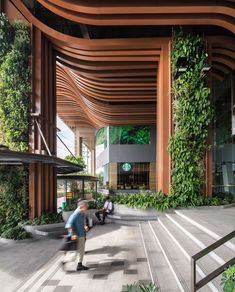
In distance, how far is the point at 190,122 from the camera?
1284 cm

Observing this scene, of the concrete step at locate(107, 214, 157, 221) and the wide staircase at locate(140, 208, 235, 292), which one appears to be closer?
the wide staircase at locate(140, 208, 235, 292)

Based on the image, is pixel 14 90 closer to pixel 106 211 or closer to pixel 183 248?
pixel 106 211

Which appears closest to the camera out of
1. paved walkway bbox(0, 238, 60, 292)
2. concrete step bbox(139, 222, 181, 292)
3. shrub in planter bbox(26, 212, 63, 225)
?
concrete step bbox(139, 222, 181, 292)

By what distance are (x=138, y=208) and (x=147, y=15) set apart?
687 centimetres

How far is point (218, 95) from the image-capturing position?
21.4m

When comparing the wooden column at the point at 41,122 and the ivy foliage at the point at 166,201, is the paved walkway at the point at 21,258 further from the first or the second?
the ivy foliage at the point at 166,201

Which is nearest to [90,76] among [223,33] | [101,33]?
[101,33]

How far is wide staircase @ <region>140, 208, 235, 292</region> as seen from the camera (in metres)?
5.72

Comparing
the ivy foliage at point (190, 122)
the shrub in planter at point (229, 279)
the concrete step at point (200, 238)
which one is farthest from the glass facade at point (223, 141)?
the shrub in planter at point (229, 279)

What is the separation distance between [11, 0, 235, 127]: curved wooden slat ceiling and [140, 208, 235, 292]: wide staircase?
6.48 m

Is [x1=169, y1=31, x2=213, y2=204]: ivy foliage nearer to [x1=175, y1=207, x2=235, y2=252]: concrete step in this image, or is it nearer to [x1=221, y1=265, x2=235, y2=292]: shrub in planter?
[x1=175, y1=207, x2=235, y2=252]: concrete step

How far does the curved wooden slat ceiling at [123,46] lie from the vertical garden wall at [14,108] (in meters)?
1.00

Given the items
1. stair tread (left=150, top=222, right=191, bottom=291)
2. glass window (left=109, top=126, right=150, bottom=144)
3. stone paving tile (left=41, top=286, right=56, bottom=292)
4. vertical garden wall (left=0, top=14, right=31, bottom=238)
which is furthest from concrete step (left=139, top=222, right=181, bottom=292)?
glass window (left=109, top=126, right=150, bottom=144)

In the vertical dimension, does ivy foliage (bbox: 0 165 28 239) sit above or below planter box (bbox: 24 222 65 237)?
above
